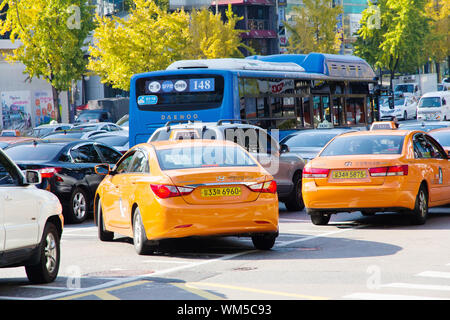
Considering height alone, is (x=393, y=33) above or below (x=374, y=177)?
above

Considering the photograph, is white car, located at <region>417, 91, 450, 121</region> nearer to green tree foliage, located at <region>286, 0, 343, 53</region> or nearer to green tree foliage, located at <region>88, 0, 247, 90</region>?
green tree foliage, located at <region>88, 0, 247, 90</region>

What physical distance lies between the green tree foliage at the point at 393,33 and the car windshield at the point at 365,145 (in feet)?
194

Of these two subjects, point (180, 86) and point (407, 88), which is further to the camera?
point (407, 88)

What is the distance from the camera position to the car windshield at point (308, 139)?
64.3 feet

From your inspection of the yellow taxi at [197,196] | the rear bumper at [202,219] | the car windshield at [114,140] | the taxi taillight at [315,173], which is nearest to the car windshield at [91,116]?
the car windshield at [114,140]

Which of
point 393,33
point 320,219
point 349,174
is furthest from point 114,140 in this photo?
point 393,33

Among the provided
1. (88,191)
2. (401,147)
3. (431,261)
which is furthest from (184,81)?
(431,261)

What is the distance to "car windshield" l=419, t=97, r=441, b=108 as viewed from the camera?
181 ft

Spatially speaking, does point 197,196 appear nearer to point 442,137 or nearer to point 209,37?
point 442,137

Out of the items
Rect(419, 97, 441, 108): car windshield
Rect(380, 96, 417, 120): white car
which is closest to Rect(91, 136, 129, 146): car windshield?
Rect(419, 97, 441, 108): car windshield

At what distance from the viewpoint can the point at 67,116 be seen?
5653 cm

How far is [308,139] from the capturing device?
19.8 metres

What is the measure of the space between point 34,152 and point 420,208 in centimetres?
729

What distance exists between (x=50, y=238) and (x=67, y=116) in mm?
47667
